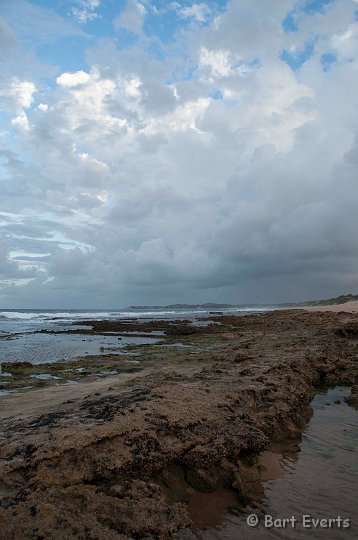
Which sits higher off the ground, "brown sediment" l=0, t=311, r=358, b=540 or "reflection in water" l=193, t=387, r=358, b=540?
"brown sediment" l=0, t=311, r=358, b=540

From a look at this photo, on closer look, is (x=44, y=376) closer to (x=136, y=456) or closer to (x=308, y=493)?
(x=136, y=456)

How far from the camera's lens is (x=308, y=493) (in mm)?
4145

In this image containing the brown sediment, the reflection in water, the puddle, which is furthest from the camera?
the puddle

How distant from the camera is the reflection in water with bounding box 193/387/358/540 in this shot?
3.48m

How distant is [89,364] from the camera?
14578mm

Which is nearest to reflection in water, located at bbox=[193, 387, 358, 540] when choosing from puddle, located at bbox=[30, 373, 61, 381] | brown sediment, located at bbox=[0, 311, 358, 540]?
brown sediment, located at bbox=[0, 311, 358, 540]

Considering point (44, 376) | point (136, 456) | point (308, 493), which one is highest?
point (136, 456)

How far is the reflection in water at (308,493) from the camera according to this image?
3483mm

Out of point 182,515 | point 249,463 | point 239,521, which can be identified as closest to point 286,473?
point 249,463

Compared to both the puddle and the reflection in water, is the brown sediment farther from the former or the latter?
the puddle

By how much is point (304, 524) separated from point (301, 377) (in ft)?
15.9

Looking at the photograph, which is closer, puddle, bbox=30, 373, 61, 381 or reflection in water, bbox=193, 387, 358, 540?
reflection in water, bbox=193, 387, 358, 540

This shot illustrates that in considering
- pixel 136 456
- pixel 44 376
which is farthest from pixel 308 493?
pixel 44 376

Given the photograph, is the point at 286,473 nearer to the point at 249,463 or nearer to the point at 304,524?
the point at 249,463
